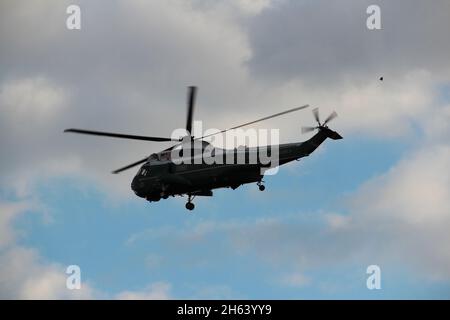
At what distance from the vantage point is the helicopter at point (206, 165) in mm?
75250

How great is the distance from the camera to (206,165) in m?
77.1

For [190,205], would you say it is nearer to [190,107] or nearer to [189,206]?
[189,206]

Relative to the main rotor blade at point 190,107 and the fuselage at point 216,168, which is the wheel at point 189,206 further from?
the main rotor blade at point 190,107

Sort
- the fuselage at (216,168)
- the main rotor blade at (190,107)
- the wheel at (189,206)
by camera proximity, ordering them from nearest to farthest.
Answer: the main rotor blade at (190,107) < the fuselage at (216,168) < the wheel at (189,206)

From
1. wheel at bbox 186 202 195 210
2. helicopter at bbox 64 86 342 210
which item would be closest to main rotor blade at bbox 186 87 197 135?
helicopter at bbox 64 86 342 210

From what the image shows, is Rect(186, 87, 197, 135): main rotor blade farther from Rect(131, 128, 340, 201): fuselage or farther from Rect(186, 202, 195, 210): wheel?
Rect(186, 202, 195, 210): wheel

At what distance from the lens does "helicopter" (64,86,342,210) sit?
75250 millimetres

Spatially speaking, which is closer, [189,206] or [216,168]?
[216,168]

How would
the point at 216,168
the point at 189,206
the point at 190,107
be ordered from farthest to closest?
the point at 189,206, the point at 216,168, the point at 190,107

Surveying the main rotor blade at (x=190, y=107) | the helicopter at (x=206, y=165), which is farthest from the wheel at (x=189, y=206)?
the main rotor blade at (x=190, y=107)

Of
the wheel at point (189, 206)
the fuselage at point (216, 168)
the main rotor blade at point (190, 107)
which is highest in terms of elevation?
the main rotor blade at point (190, 107)

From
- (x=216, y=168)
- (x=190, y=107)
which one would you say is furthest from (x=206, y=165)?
(x=190, y=107)
